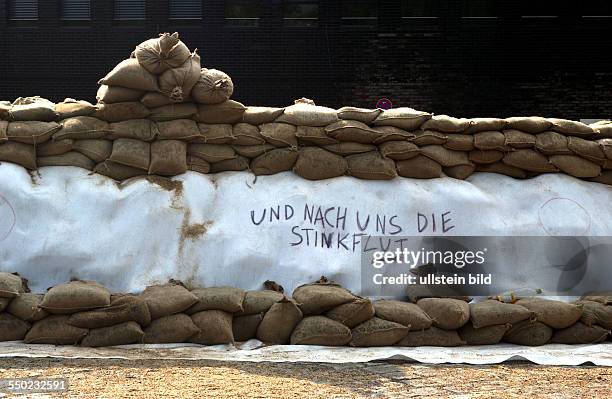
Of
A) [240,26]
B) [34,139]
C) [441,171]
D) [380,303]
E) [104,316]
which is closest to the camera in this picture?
[104,316]

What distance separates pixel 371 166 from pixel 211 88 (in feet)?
4.17

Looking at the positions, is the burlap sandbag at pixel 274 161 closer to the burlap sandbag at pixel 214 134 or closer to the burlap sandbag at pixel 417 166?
the burlap sandbag at pixel 214 134

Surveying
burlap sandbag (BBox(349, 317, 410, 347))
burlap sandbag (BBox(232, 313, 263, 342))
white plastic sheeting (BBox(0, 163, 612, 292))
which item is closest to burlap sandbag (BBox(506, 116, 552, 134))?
white plastic sheeting (BBox(0, 163, 612, 292))

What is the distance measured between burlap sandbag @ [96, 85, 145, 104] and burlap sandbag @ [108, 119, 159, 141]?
161 millimetres

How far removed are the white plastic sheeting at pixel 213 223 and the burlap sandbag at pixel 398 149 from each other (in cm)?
20

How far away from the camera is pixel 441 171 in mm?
6773

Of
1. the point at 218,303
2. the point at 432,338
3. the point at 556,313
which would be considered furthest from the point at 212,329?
the point at 556,313

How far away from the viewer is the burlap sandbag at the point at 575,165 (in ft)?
22.5

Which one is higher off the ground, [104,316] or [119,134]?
[119,134]

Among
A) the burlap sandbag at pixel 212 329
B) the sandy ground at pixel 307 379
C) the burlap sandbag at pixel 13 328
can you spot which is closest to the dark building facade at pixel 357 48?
the burlap sandbag at pixel 212 329

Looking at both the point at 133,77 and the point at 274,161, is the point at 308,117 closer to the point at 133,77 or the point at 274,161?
the point at 274,161

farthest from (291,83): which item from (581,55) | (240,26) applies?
(581,55)

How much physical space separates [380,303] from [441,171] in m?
1.34

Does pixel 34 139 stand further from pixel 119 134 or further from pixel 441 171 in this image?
pixel 441 171
